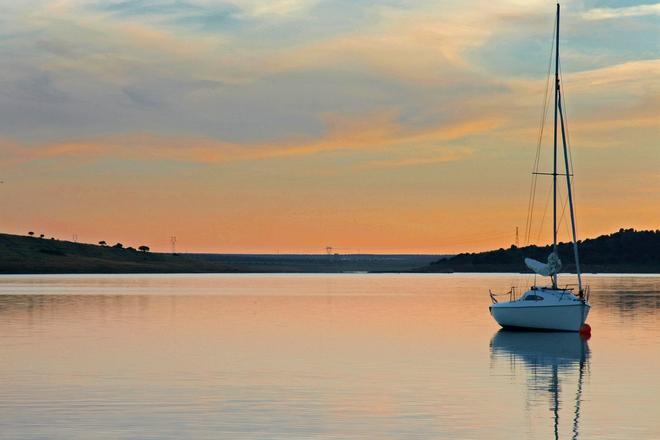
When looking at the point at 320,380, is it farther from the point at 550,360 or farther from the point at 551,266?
the point at 551,266

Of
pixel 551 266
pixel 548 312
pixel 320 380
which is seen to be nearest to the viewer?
pixel 320 380

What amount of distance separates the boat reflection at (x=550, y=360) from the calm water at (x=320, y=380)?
90 mm

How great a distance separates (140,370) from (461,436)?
55.8ft

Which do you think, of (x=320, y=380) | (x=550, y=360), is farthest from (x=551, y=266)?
(x=320, y=380)

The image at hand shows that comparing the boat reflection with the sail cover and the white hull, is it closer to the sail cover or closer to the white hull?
the white hull

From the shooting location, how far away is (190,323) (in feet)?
226

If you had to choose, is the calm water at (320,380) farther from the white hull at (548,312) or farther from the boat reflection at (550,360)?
the white hull at (548,312)

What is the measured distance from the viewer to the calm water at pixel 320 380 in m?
28.6

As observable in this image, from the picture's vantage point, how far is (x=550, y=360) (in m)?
47.5

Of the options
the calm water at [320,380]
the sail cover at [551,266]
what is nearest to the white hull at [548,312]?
the calm water at [320,380]

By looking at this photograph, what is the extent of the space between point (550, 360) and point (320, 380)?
12.8 metres

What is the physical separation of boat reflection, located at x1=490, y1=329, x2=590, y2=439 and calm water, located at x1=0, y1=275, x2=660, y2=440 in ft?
0.30

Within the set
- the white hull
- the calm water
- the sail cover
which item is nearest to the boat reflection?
the calm water

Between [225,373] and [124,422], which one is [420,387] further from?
[124,422]
